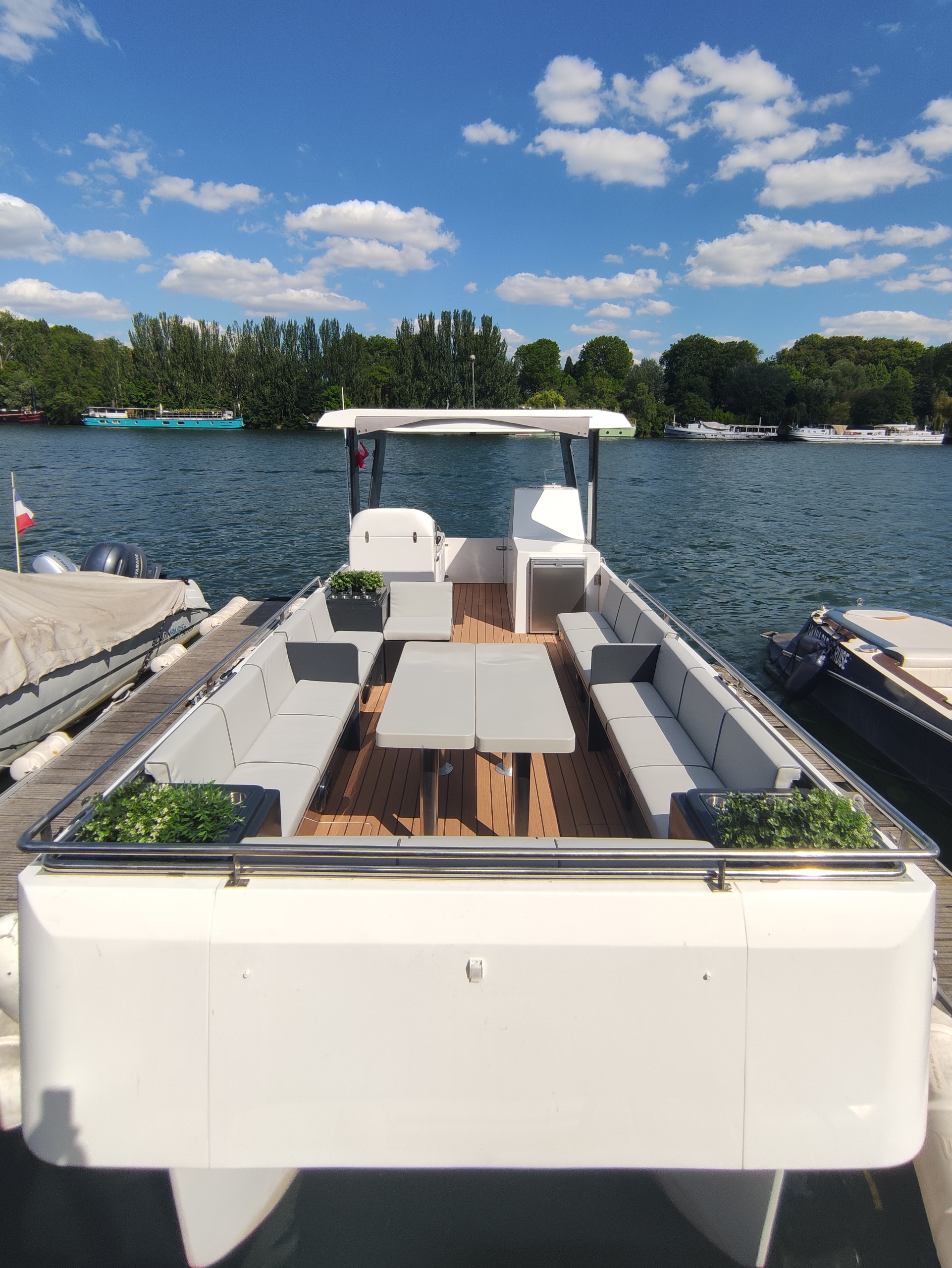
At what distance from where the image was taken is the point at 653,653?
4.77 meters

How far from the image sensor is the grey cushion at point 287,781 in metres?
3.25

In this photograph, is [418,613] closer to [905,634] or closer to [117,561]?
[117,561]

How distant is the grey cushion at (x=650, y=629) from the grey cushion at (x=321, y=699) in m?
2.07

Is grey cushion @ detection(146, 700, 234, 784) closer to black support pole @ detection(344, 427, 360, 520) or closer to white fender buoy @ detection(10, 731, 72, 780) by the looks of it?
white fender buoy @ detection(10, 731, 72, 780)

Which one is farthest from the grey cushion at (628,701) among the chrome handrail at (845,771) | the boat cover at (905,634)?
the boat cover at (905,634)

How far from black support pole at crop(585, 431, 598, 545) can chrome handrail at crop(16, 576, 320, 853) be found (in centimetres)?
294

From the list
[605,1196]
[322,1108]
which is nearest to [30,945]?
[322,1108]

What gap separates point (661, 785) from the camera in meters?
3.50

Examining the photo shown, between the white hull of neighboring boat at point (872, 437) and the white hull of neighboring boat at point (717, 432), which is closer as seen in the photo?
the white hull of neighboring boat at point (872, 437)

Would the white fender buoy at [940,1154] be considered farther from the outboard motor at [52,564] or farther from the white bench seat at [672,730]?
the outboard motor at [52,564]

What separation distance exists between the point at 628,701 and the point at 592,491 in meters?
3.43

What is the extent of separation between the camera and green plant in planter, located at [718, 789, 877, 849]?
2246 mm

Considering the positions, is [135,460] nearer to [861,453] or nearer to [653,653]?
[653,653]

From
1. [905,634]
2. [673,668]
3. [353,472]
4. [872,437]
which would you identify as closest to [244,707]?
[673,668]
